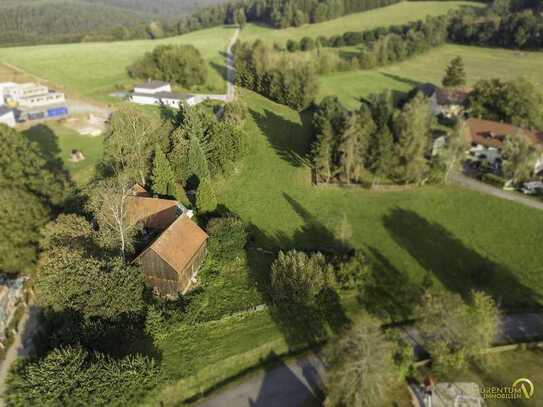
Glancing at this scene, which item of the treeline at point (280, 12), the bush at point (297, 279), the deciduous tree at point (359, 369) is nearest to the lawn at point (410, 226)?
the bush at point (297, 279)

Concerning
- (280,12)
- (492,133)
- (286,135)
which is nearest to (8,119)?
(286,135)

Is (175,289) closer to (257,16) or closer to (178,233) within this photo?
(178,233)

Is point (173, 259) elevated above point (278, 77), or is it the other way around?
point (278, 77)

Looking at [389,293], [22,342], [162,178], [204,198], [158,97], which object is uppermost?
[158,97]

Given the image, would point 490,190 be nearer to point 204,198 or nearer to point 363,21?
point 204,198

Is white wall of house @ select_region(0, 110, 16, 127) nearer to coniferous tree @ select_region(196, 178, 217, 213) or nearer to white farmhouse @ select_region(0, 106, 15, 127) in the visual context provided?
white farmhouse @ select_region(0, 106, 15, 127)

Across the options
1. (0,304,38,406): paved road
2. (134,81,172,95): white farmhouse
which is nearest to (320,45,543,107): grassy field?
(134,81,172,95): white farmhouse

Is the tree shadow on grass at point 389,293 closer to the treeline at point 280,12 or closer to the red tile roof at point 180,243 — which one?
the red tile roof at point 180,243
